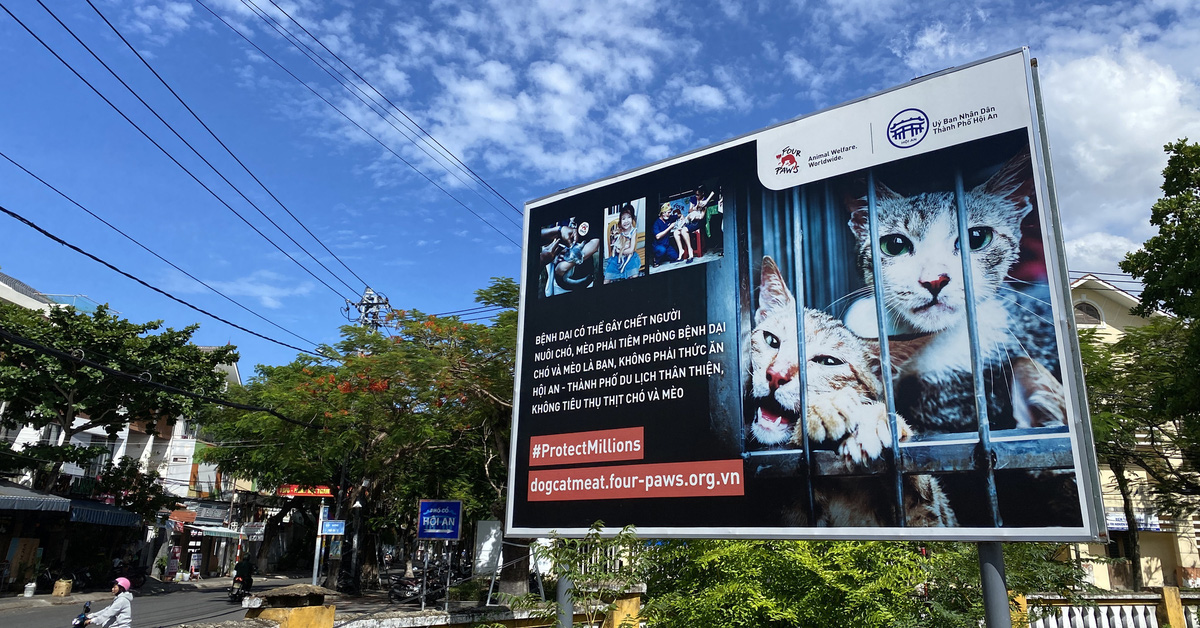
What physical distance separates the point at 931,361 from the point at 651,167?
3.09 metres

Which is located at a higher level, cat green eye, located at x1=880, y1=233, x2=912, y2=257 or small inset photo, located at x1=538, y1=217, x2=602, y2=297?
small inset photo, located at x1=538, y1=217, x2=602, y2=297

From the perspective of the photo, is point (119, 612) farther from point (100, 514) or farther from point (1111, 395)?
point (1111, 395)

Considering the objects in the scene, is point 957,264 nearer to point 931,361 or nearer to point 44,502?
point 931,361

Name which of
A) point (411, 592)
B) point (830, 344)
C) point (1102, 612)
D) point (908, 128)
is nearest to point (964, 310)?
point (830, 344)

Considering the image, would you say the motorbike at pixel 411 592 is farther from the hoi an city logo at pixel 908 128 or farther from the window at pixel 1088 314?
the window at pixel 1088 314

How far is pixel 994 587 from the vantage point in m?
4.61

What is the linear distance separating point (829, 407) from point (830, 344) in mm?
462

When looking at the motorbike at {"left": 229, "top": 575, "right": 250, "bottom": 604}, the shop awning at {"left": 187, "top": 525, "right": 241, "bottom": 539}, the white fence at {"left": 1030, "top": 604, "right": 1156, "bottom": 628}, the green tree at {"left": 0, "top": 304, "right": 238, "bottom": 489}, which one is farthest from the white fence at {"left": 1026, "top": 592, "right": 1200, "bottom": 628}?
the shop awning at {"left": 187, "top": 525, "right": 241, "bottom": 539}

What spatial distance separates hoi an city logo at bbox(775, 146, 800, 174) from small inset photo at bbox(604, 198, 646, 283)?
132cm

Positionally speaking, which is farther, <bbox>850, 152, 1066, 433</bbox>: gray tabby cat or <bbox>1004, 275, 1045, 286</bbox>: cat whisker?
<bbox>1004, 275, 1045, 286</bbox>: cat whisker

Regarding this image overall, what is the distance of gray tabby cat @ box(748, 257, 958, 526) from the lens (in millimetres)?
4918

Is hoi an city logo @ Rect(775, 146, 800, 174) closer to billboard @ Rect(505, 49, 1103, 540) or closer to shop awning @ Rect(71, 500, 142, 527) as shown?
billboard @ Rect(505, 49, 1103, 540)

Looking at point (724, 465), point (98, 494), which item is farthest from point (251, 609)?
point (98, 494)

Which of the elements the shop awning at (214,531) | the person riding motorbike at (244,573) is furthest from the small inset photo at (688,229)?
the shop awning at (214,531)
